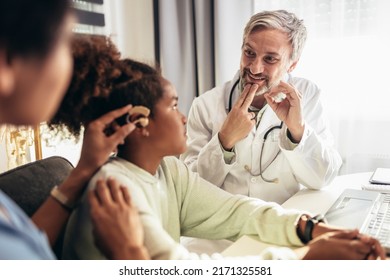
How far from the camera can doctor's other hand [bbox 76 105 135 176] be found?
0.51 meters

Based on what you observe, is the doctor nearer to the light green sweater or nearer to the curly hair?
the light green sweater

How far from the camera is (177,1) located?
1438mm

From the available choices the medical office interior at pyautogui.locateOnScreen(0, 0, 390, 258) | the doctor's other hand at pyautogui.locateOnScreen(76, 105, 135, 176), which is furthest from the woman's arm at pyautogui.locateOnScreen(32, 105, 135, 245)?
the medical office interior at pyautogui.locateOnScreen(0, 0, 390, 258)

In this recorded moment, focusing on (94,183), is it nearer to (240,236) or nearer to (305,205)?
(240,236)

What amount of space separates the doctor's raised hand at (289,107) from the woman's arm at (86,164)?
1.55ft

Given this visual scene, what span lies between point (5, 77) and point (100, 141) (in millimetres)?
190

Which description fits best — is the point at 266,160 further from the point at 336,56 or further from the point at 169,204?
the point at 336,56

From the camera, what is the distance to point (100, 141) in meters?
0.51

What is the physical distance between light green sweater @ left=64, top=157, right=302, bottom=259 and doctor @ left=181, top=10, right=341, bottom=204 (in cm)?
21

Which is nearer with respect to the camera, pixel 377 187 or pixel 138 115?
pixel 138 115

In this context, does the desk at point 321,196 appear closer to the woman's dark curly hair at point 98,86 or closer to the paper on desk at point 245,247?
the paper on desk at point 245,247

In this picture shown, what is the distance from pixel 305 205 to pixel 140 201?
473 millimetres

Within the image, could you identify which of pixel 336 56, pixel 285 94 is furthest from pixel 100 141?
pixel 336 56

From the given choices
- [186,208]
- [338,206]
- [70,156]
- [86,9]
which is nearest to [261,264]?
[186,208]
